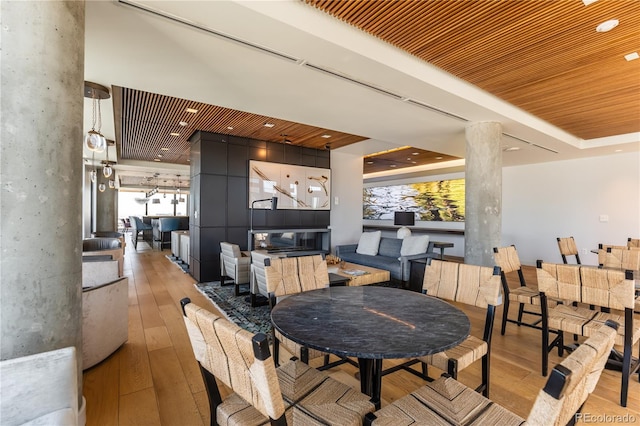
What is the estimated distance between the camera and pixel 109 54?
245 centimetres

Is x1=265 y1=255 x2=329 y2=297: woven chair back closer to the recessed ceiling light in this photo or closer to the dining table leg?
Answer: the dining table leg

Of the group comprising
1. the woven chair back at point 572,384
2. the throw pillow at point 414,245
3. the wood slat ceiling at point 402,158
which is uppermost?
the wood slat ceiling at point 402,158

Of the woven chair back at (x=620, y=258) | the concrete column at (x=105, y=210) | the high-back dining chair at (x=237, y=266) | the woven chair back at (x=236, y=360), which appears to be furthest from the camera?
the concrete column at (x=105, y=210)

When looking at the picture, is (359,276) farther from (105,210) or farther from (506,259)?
(105,210)

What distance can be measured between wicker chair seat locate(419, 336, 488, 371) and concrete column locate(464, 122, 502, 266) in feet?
9.06

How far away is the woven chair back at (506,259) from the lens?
314cm

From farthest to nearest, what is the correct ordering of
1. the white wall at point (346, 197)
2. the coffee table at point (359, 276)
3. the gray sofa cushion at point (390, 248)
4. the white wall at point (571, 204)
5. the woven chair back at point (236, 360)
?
the white wall at point (346, 197), the white wall at point (571, 204), the gray sofa cushion at point (390, 248), the coffee table at point (359, 276), the woven chair back at point (236, 360)

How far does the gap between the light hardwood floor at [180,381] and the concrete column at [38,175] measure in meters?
0.76

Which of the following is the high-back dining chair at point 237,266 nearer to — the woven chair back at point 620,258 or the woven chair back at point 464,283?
the woven chair back at point 464,283

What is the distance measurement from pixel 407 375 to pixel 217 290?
3.44 metres

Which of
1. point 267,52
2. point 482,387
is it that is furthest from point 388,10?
point 482,387

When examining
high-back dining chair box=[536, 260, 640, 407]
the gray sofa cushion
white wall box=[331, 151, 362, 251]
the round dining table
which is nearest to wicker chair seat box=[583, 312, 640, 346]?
high-back dining chair box=[536, 260, 640, 407]

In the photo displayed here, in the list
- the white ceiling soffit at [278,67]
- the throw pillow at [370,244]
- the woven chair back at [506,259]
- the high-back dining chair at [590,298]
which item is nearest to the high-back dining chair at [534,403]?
the high-back dining chair at [590,298]

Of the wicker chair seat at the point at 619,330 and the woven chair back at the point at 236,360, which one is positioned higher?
the woven chair back at the point at 236,360
